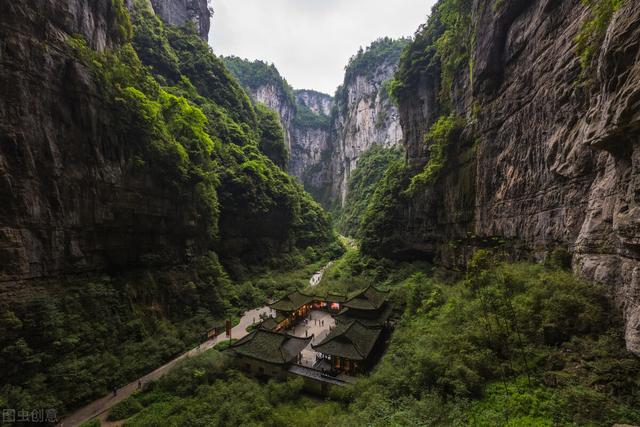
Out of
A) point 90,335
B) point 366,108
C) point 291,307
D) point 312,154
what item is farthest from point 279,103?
point 90,335

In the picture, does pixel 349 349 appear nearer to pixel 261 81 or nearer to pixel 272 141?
pixel 272 141

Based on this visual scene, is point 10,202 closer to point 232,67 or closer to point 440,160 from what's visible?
point 440,160

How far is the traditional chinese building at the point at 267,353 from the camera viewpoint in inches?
659

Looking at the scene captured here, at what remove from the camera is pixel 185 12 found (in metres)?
55.2

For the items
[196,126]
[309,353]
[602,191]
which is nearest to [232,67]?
[196,126]

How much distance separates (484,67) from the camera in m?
18.3

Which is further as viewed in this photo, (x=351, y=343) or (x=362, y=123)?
(x=362, y=123)

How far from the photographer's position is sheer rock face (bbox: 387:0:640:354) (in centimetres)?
753

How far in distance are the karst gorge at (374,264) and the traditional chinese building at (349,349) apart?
0.15 meters

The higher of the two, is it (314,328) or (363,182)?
(363,182)

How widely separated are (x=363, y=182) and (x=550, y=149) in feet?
207

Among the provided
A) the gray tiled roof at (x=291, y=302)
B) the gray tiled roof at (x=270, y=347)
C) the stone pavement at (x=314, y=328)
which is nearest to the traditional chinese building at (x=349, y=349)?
the gray tiled roof at (x=270, y=347)

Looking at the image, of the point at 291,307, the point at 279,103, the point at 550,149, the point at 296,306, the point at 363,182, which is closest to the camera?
the point at 550,149

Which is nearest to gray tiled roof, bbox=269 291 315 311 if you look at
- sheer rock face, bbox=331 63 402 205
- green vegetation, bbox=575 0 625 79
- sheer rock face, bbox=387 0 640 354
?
sheer rock face, bbox=387 0 640 354
